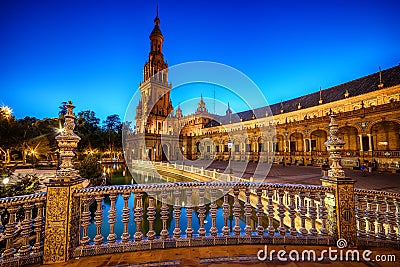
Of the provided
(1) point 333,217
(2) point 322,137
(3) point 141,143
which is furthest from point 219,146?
(1) point 333,217

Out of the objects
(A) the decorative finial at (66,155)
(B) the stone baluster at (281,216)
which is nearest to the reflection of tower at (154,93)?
(A) the decorative finial at (66,155)

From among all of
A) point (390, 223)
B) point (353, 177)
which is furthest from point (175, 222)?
point (353, 177)

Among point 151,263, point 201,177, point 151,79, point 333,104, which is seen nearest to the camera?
point 151,263

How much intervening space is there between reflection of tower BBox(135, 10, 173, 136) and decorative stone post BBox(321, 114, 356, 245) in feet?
149

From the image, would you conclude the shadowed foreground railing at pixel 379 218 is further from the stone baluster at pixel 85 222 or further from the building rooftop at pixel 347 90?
the building rooftop at pixel 347 90

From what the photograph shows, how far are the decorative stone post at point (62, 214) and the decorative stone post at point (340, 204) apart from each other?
14.6 feet

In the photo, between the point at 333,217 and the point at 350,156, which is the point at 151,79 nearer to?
the point at 350,156

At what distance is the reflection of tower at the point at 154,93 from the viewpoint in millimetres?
47978

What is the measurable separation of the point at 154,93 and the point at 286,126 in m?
36.2

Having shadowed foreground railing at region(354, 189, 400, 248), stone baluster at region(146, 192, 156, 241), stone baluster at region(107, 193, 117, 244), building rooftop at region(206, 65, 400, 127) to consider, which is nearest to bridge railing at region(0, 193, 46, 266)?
stone baluster at region(107, 193, 117, 244)

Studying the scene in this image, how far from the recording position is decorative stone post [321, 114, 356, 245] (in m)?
3.24

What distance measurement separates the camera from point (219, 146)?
1639 inches

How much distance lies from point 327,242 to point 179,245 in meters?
2.60

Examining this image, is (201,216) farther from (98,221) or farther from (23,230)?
(23,230)
